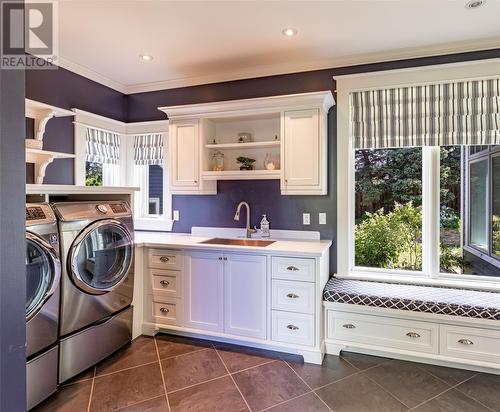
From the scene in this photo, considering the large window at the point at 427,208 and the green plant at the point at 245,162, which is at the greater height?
the green plant at the point at 245,162

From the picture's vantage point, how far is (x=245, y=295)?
2791 millimetres

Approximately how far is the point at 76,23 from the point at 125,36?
1.18 feet

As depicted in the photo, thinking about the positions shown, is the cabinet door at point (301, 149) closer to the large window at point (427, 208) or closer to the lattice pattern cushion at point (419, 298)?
the large window at point (427, 208)

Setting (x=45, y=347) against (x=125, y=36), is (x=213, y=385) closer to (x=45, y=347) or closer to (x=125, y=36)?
(x=45, y=347)

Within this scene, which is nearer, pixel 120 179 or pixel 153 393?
pixel 153 393

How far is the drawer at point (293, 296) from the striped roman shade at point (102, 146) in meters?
2.38

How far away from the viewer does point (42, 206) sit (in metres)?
2.12

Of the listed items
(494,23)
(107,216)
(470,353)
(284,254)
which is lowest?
(470,353)

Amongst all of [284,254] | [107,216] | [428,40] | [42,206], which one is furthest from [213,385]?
[428,40]

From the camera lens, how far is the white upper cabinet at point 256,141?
2975 millimetres

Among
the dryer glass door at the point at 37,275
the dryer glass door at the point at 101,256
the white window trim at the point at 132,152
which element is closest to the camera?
the dryer glass door at the point at 37,275

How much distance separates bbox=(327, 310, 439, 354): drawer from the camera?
2.51 m

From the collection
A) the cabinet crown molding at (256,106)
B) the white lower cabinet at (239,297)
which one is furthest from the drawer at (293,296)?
the cabinet crown molding at (256,106)

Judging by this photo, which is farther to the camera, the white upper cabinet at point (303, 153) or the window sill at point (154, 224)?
the window sill at point (154, 224)
